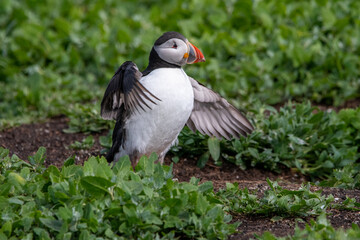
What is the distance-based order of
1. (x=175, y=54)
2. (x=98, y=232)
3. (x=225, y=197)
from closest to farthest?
(x=98, y=232) < (x=225, y=197) < (x=175, y=54)

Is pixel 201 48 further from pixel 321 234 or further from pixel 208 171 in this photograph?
pixel 321 234

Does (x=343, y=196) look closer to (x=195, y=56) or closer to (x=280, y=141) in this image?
(x=280, y=141)

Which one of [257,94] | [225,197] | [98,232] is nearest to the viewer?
[98,232]

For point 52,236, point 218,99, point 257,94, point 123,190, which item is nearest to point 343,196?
point 218,99

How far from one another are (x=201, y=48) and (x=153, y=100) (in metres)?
3.35

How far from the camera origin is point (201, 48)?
7.56m

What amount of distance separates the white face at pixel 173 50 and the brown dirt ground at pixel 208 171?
106 cm

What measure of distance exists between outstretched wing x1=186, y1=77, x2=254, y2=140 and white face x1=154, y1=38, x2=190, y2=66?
0.68 meters

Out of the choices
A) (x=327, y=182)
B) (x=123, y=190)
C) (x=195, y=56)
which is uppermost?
(x=195, y=56)

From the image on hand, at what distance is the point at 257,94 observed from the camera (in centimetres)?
687

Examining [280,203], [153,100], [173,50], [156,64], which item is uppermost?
[173,50]

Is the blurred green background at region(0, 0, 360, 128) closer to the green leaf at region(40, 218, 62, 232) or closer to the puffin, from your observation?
the puffin

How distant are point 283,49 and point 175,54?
124 inches

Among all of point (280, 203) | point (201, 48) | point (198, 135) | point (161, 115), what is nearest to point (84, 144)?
point (198, 135)
